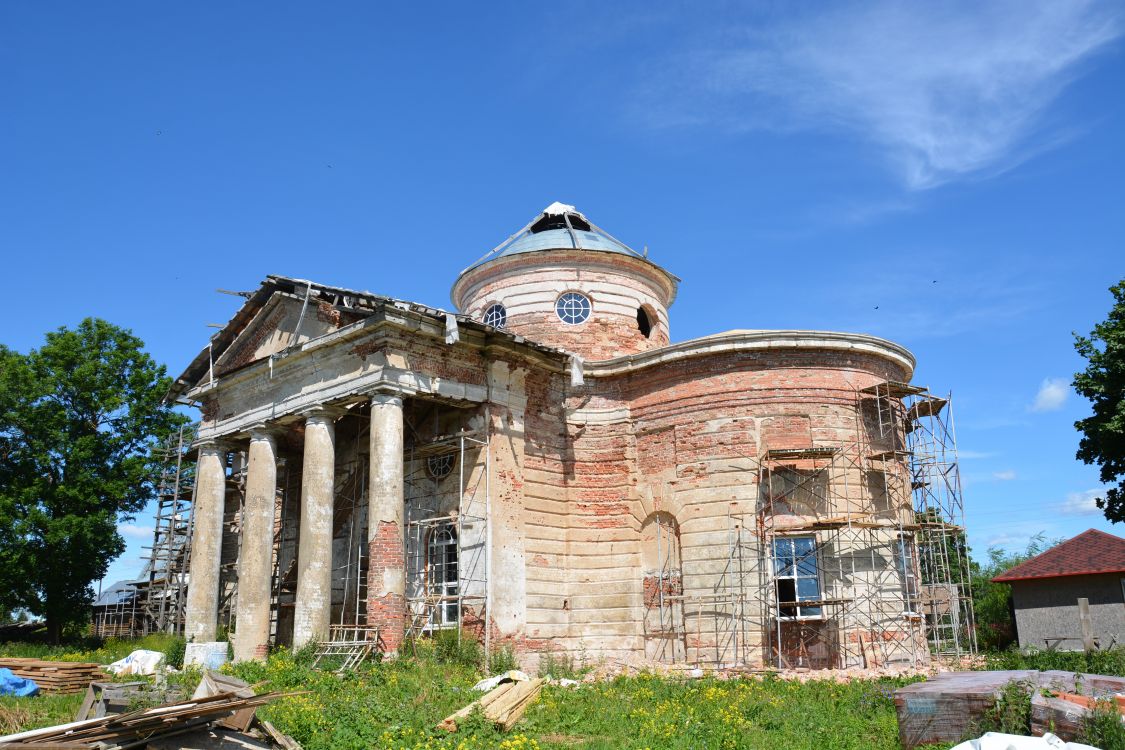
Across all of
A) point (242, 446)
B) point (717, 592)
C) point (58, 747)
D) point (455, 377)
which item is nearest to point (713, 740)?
point (58, 747)

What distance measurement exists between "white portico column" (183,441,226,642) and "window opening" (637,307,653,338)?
12122 millimetres

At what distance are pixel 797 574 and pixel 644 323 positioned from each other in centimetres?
968

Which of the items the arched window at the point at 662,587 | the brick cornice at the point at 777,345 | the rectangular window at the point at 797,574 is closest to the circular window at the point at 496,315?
the brick cornice at the point at 777,345

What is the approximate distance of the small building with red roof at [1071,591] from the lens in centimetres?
2495

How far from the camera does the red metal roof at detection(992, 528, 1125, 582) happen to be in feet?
82.7

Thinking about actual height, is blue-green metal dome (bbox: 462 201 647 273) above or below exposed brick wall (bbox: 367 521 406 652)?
above

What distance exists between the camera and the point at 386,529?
61.5ft

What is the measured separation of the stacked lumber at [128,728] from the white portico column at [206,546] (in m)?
13.0

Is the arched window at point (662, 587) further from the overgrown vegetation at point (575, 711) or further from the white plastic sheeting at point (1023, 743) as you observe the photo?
the white plastic sheeting at point (1023, 743)

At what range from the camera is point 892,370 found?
894 inches

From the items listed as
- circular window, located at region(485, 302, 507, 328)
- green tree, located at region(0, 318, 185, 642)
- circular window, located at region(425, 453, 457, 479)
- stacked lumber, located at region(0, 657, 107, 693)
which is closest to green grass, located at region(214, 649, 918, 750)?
stacked lumber, located at region(0, 657, 107, 693)

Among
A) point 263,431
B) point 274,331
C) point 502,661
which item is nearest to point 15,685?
point 263,431

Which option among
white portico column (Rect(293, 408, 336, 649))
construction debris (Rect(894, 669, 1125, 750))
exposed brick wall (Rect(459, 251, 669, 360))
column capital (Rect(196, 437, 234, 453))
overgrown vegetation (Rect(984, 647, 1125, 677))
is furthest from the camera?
exposed brick wall (Rect(459, 251, 669, 360))

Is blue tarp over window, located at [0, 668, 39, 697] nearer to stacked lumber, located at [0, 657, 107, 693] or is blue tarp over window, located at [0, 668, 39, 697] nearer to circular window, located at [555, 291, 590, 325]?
stacked lumber, located at [0, 657, 107, 693]
